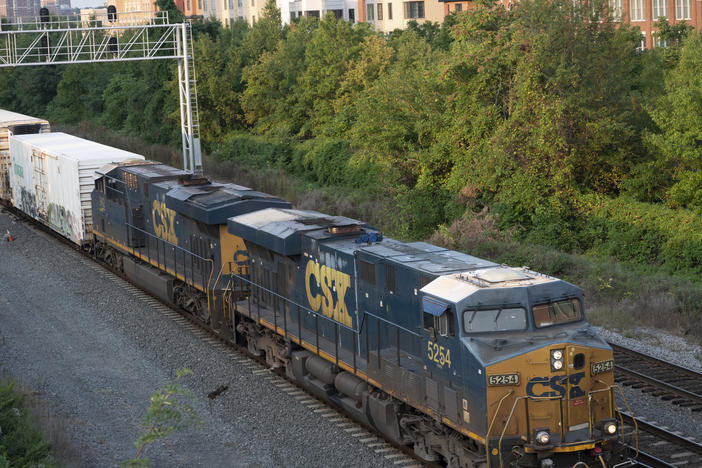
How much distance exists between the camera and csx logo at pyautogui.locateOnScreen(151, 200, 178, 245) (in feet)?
72.3

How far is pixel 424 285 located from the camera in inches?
477

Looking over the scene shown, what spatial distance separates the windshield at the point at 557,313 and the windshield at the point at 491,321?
222 millimetres

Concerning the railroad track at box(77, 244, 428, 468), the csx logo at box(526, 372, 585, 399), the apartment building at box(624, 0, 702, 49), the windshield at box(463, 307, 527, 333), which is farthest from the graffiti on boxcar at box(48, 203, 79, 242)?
the apartment building at box(624, 0, 702, 49)

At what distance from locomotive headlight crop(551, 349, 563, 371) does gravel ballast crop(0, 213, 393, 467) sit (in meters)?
3.57

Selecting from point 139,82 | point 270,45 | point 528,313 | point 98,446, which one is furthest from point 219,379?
point 139,82

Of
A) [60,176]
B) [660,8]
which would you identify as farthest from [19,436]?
[660,8]

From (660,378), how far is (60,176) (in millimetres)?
21570

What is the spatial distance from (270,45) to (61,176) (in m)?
27.6

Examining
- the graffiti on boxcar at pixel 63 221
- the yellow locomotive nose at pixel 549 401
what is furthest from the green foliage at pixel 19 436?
the graffiti on boxcar at pixel 63 221

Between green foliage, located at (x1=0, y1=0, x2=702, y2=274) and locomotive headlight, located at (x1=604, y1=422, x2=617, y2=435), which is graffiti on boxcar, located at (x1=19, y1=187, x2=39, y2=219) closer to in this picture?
green foliage, located at (x1=0, y1=0, x2=702, y2=274)

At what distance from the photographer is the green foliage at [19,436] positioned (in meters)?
11.0

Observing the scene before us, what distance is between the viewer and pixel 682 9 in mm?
50031

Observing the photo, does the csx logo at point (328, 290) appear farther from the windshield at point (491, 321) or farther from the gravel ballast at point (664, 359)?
the gravel ballast at point (664, 359)

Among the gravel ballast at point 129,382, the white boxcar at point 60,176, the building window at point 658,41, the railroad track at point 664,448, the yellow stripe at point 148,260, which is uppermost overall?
the building window at point 658,41
